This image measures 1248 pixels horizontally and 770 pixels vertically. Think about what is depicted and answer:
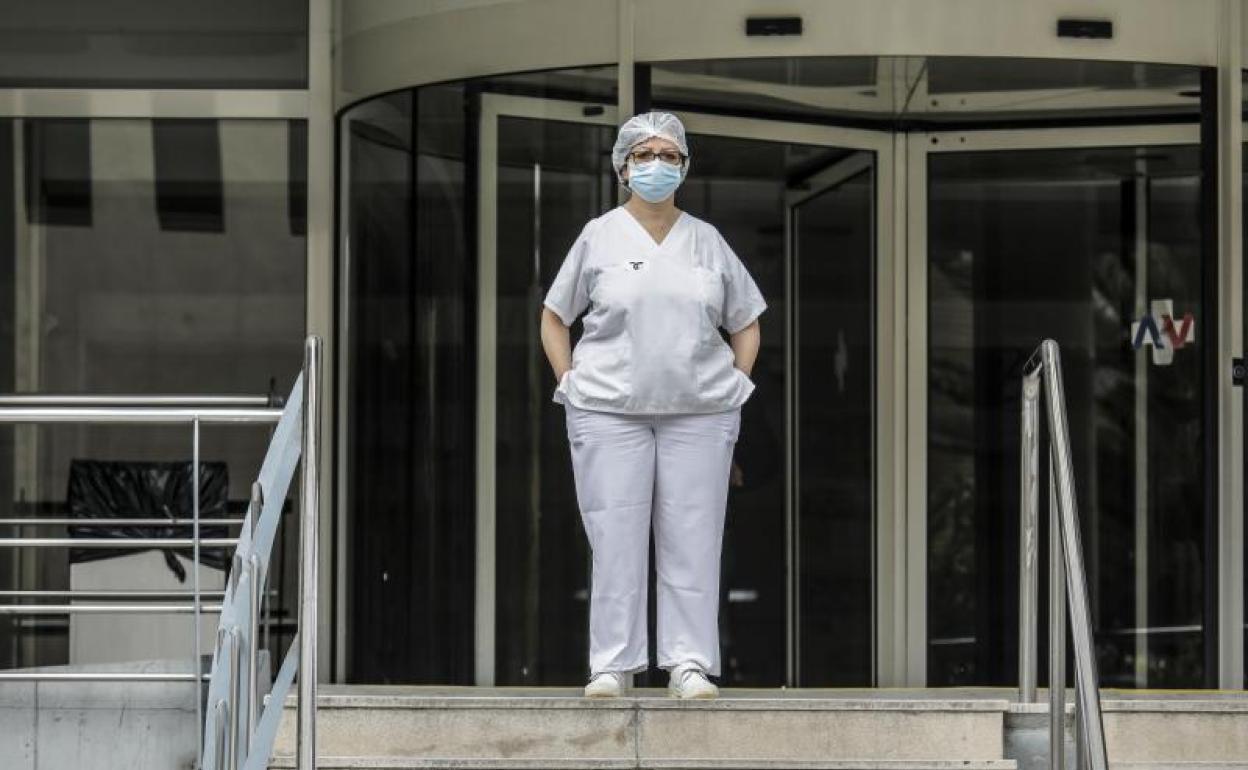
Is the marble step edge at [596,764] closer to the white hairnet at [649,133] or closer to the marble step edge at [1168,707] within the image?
the marble step edge at [1168,707]

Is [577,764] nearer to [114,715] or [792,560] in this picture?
[114,715]

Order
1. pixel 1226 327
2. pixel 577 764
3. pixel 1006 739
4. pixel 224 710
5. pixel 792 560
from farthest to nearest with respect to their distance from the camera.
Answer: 1. pixel 792 560
2. pixel 1226 327
3. pixel 1006 739
4. pixel 577 764
5. pixel 224 710

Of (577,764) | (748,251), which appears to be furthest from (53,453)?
A: (577,764)

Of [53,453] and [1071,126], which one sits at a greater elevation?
[1071,126]

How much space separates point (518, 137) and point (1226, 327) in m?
2.17

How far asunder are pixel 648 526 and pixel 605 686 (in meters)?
0.41

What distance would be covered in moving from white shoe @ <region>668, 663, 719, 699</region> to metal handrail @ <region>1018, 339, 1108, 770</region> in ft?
2.57

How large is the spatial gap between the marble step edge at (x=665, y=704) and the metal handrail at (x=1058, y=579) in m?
0.26

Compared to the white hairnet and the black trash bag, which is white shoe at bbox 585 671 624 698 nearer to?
the white hairnet

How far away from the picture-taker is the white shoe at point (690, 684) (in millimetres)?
5621

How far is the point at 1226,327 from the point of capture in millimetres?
7242

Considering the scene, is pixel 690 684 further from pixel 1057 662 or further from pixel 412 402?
pixel 412 402

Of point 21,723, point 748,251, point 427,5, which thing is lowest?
point 21,723

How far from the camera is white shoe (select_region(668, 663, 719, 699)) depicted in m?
5.62
